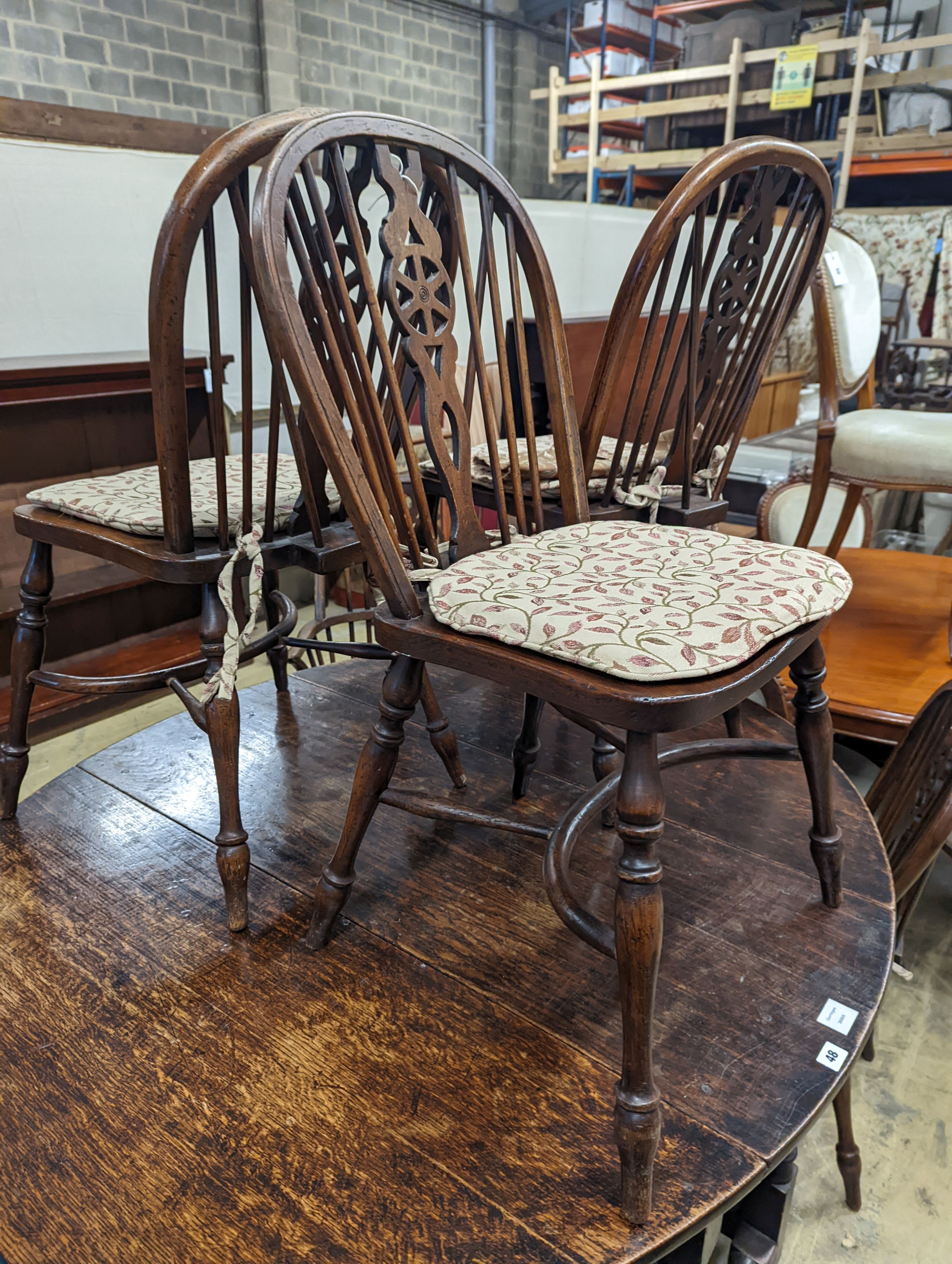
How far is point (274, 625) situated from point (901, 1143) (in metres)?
1.44

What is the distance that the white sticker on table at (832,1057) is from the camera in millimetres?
859

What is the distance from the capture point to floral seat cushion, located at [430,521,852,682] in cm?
73

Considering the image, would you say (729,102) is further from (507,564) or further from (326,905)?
Answer: (326,905)

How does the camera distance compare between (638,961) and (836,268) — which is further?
(836,268)

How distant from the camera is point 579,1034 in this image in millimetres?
901

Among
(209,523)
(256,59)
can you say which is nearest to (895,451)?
(209,523)

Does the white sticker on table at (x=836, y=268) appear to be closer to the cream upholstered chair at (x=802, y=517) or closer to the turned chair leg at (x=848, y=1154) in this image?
the cream upholstered chair at (x=802, y=517)

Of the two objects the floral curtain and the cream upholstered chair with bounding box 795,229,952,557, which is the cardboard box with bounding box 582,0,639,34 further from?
the cream upholstered chair with bounding box 795,229,952,557

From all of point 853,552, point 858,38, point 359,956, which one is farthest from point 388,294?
point 858,38

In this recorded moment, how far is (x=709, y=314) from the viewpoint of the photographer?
1.38 m

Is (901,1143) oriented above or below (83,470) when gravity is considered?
below

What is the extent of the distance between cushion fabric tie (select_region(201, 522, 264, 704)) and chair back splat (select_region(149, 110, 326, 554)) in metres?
0.03

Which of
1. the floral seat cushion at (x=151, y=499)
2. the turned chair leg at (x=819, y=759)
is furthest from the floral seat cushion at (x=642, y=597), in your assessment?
the floral seat cushion at (x=151, y=499)

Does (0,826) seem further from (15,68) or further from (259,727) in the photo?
Result: (15,68)
